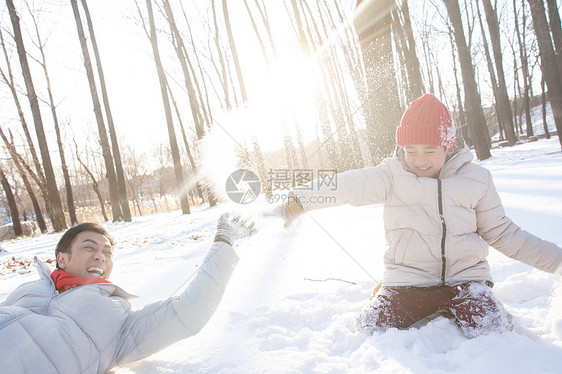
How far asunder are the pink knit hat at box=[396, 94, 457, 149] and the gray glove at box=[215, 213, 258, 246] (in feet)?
2.89

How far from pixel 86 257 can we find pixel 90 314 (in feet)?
1.08

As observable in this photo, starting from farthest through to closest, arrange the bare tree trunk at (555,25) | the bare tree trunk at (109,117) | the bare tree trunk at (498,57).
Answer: the bare tree trunk at (109,117)
the bare tree trunk at (498,57)
the bare tree trunk at (555,25)

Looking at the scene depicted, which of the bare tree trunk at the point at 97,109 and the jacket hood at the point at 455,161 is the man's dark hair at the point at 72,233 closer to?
the jacket hood at the point at 455,161

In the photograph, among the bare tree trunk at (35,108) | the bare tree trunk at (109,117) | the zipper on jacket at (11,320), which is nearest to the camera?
the zipper on jacket at (11,320)

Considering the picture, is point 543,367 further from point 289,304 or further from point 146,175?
point 146,175

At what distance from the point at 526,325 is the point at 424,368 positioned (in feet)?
1.98

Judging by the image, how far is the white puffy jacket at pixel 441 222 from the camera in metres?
1.58

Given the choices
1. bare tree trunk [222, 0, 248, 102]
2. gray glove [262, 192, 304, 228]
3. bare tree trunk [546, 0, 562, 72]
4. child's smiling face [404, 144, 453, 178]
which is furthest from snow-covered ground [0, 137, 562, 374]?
bare tree trunk [222, 0, 248, 102]

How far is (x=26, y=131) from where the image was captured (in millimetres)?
13562

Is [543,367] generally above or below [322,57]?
below

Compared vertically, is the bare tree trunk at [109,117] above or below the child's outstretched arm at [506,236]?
above

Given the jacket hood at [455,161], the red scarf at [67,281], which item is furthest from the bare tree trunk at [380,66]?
the red scarf at [67,281]

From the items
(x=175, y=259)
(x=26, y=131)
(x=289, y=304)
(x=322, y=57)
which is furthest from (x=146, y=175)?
(x=289, y=304)

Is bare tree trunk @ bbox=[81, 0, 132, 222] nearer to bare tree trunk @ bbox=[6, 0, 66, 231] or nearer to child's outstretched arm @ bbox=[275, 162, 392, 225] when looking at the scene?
bare tree trunk @ bbox=[6, 0, 66, 231]
